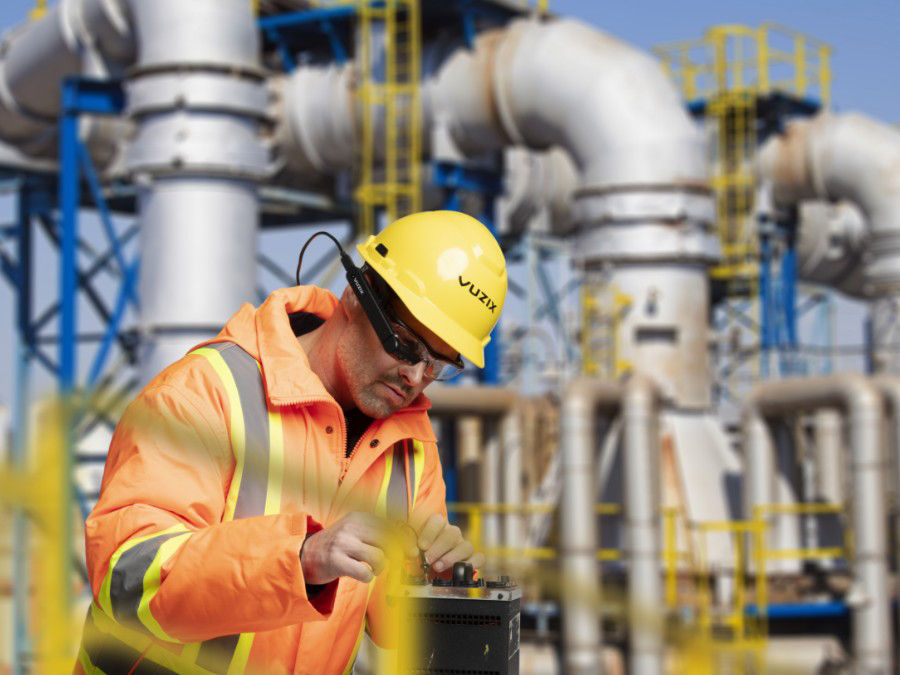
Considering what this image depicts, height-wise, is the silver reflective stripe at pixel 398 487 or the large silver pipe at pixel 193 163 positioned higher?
the large silver pipe at pixel 193 163

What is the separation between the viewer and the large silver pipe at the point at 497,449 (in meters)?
11.1

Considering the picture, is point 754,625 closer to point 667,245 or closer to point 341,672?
point 667,245

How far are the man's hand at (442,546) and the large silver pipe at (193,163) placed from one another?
746 cm

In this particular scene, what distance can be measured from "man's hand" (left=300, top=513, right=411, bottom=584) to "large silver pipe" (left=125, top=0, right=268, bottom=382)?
25.6ft

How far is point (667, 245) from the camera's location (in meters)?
10.2

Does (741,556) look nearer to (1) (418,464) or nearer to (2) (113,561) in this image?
(1) (418,464)

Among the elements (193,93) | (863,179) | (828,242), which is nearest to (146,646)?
(193,93)

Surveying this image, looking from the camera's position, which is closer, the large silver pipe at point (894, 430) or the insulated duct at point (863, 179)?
the large silver pipe at point (894, 430)

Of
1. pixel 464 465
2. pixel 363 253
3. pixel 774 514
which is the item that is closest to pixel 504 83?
pixel 464 465

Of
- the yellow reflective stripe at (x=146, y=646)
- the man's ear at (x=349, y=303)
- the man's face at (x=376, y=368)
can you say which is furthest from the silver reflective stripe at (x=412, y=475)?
the yellow reflective stripe at (x=146, y=646)

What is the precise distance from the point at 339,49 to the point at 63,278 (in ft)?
10.6

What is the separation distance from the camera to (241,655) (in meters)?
2.14

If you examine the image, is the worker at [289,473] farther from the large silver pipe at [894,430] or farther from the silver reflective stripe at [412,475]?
the large silver pipe at [894,430]

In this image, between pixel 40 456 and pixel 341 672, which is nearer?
pixel 40 456
